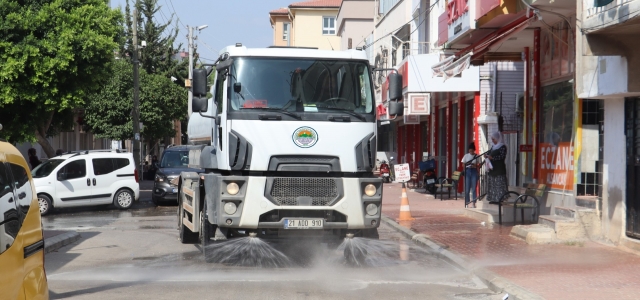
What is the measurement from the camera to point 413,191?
3127 centimetres

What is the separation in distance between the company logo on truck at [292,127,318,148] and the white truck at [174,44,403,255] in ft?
0.05

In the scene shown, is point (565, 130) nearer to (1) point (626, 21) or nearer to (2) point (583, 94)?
(2) point (583, 94)

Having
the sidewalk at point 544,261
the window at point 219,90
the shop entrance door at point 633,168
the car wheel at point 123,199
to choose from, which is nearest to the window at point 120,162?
the car wheel at point 123,199

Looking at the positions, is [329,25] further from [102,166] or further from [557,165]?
[557,165]

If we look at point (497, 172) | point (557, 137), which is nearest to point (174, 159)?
point (497, 172)

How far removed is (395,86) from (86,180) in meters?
14.0

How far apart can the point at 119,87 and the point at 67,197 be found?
76.8 ft

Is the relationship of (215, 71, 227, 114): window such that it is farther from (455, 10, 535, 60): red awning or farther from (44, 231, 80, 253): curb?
(455, 10, 535, 60): red awning

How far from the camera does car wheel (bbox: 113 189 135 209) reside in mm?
24109

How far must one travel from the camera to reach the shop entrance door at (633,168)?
1262cm

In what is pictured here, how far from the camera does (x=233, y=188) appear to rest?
11.1 metres

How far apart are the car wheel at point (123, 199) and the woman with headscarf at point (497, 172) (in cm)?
1128

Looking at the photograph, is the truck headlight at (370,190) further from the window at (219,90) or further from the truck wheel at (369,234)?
the window at (219,90)

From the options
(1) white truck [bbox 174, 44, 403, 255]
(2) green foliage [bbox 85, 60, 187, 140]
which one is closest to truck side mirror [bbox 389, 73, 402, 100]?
(1) white truck [bbox 174, 44, 403, 255]
